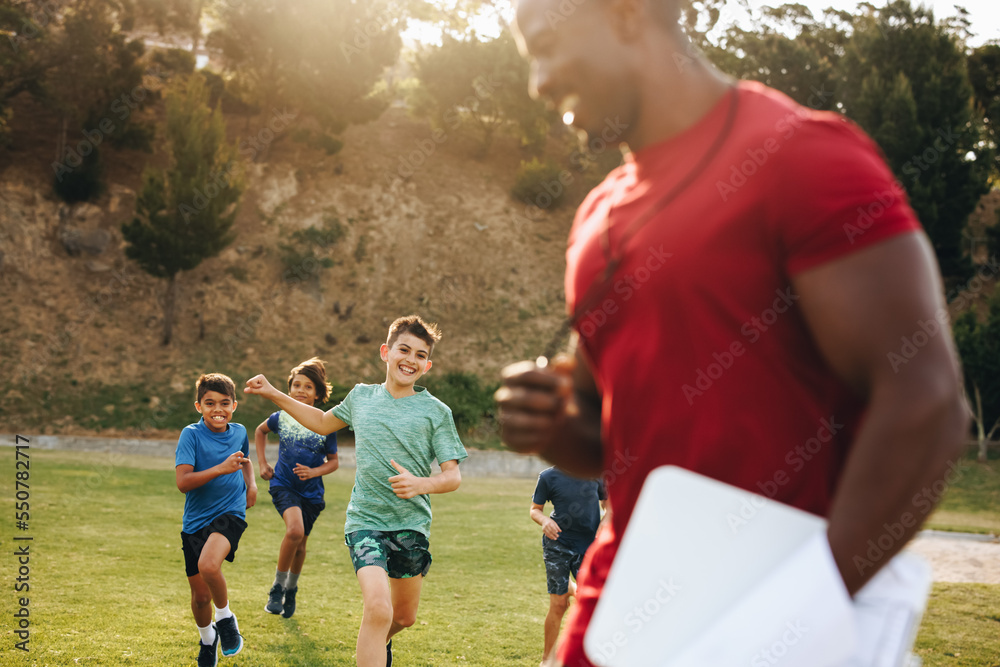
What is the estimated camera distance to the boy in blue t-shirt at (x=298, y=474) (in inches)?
308

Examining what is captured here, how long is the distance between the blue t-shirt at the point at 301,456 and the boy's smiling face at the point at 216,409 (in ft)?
4.33

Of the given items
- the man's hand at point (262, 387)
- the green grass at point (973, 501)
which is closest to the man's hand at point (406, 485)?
the man's hand at point (262, 387)

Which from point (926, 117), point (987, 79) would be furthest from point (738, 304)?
point (987, 79)

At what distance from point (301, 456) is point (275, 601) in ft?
4.41

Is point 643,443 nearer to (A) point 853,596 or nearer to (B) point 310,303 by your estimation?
(A) point 853,596

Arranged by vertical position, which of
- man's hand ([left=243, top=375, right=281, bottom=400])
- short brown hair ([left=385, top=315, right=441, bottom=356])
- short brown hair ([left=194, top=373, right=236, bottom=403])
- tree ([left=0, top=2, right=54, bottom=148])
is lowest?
short brown hair ([left=194, top=373, right=236, bottom=403])

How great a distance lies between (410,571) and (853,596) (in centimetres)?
466

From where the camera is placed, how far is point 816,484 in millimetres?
1268

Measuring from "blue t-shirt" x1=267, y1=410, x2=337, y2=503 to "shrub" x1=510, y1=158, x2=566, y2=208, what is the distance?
29.2 meters

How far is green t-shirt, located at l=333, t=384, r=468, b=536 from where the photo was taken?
5.53 m

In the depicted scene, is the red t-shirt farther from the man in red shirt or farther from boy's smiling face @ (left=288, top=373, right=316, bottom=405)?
boy's smiling face @ (left=288, top=373, right=316, bottom=405)

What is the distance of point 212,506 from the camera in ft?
21.6

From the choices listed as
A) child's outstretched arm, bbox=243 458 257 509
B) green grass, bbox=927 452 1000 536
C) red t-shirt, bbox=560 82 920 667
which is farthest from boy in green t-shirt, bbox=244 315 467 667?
green grass, bbox=927 452 1000 536

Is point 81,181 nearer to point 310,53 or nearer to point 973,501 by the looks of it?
point 310,53
